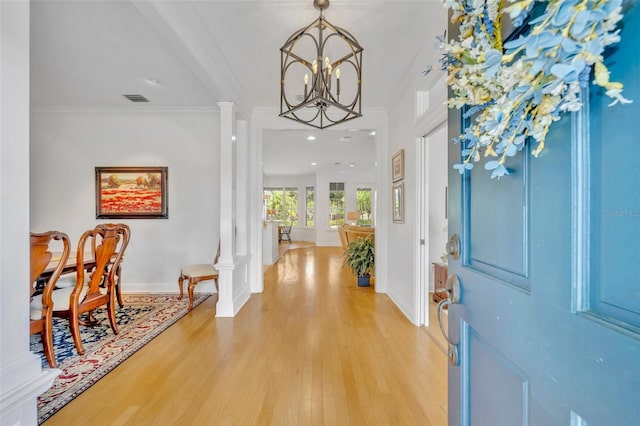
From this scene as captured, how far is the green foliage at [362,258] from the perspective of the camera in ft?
15.7

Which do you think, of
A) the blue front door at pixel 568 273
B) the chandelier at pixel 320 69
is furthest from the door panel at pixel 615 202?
the chandelier at pixel 320 69

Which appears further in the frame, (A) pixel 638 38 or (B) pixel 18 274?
(B) pixel 18 274

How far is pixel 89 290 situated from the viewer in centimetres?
266

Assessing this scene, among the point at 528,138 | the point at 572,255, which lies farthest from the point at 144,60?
the point at 572,255

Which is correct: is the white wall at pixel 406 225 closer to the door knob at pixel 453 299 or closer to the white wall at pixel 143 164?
the door knob at pixel 453 299

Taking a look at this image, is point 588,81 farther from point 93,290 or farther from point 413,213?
point 93,290

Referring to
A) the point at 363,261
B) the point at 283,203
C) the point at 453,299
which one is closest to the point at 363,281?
the point at 363,261

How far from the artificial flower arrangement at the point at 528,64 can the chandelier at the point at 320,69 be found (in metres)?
1.20

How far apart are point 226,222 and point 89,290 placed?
1.38 meters

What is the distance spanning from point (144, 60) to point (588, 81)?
3563 millimetres

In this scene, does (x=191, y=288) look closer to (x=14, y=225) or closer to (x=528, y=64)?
(x=14, y=225)

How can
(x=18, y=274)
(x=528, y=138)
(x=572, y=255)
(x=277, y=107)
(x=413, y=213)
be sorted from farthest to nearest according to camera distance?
1. (x=277, y=107)
2. (x=413, y=213)
3. (x=18, y=274)
4. (x=528, y=138)
5. (x=572, y=255)

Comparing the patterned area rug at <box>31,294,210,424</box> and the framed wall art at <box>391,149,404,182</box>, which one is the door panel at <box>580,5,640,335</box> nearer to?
the patterned area rug at <box>31,294,210,424</box>

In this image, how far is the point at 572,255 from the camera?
0.55 meters
